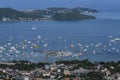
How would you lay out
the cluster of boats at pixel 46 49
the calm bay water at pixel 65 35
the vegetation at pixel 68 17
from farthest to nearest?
the vegetation at pixel 68 17 < the calm bay water at pixel 65 35 < the cluster of boats at pixel 46 49

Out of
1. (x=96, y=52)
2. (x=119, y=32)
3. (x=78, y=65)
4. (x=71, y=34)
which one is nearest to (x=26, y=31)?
(x=71, y=34)

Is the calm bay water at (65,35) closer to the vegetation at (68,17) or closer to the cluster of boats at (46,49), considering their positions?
the cluster of boats at (46,49)

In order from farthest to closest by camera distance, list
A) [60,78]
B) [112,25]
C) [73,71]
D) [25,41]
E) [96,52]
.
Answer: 1. [112,25]
2. [25,41]
3. [96,52]
4. [73,71]
5. [60,78]

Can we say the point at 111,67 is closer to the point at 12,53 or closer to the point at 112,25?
the point at 12,53

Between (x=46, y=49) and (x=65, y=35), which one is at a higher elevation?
(x=46, y=49)

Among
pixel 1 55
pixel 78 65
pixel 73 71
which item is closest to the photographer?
pixel 73 71

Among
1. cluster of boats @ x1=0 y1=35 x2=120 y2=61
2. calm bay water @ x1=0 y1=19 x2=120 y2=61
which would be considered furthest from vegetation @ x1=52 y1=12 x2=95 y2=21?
cluster of boats @ x1=0 y1=35 x2=120 y2=61

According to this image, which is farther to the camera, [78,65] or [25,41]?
[25,41]

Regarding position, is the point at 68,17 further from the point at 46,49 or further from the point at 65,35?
the point at 46,49

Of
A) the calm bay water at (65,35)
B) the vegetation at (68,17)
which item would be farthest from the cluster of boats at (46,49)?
the vegetation at (68,17)

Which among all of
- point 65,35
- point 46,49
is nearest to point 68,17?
point 65,35

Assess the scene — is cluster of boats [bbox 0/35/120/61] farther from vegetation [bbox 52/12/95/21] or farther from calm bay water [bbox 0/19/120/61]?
vegetation [bbox 52/12/95/21]
